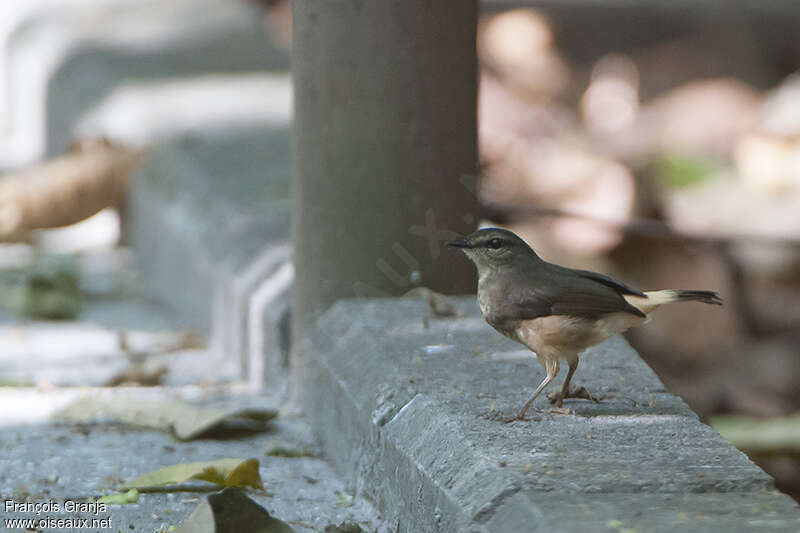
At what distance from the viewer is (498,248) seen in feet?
10.3

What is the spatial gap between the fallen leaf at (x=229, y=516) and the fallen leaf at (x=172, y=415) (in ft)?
3.19

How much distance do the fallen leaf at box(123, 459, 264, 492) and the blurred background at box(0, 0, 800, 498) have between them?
4.06ft

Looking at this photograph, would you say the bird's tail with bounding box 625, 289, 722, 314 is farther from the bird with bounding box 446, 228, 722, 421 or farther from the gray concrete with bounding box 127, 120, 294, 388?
the gray concrete with bounding box 127, 120, 294, 388

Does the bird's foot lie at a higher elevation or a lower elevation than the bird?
lower

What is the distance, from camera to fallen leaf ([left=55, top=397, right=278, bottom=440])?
3.75 m

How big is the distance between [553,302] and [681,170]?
735cm

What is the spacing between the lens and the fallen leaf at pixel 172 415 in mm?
3752

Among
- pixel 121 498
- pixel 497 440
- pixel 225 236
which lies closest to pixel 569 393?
pixel 497 440

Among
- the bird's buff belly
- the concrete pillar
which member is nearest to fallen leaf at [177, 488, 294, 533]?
the bird's buff belly

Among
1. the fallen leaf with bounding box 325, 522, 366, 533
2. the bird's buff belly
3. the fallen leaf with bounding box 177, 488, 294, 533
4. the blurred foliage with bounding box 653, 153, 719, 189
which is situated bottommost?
the blurred foliage with bounding box 653, 153, 719, 189

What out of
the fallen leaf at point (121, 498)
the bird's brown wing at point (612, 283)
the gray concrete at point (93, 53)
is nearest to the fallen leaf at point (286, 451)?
the fallen leaf at point (121, 498)

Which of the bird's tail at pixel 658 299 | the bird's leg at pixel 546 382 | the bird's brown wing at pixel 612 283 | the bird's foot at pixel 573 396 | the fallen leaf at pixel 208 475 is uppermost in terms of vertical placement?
the bird's brown wing at pixel 612 283

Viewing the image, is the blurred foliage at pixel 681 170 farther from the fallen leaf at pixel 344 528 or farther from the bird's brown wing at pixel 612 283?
the fallen leaf at pixel 344 528

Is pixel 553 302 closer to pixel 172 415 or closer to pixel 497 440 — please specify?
pixel 497 440
